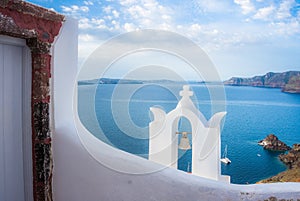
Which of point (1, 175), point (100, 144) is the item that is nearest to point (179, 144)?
point (100, 144)

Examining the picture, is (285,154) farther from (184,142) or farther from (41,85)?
(41,85)

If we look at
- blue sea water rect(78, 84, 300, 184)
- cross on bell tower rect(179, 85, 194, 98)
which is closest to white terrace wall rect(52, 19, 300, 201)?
blue sea water rect(78, 84, 300, 184)

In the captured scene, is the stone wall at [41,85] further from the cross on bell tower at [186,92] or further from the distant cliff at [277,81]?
the distant cliff at [277,81]

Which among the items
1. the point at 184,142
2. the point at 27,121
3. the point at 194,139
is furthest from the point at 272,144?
the point at 27,121

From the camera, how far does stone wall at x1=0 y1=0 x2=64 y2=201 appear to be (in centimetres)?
148

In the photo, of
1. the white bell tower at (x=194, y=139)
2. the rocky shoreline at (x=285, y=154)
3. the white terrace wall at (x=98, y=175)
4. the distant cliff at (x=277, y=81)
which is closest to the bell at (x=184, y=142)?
the white bell tower at (x=194, y=139)

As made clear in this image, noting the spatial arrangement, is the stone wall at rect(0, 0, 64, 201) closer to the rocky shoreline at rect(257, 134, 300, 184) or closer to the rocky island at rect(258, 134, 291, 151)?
the rocky shoreline at rect(257, 134, 300, 184)

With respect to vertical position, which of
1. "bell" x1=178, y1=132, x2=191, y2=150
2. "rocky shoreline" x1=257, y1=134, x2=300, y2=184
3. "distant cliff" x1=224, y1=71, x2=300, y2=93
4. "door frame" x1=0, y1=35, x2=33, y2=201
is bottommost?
"rocky shoreline" x1=257, y1=134, x2=300, y2=184

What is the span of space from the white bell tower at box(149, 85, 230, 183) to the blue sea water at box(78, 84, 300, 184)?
0.12 m

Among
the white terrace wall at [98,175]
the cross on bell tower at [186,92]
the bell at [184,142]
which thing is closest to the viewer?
the white terrace wall at [98,175]

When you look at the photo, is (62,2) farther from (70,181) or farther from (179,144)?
(70,181)

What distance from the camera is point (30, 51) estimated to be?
1.56 meters

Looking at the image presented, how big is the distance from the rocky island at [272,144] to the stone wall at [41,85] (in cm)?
A: 589

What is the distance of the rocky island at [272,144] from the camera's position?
20.4ft
